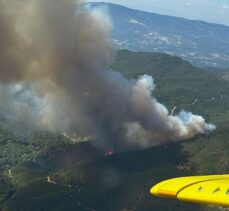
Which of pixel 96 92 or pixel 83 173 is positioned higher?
pixel 96 92

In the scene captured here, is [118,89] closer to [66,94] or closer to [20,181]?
[66,94]

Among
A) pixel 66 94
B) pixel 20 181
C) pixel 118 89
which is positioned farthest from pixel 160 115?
pixel 20 181

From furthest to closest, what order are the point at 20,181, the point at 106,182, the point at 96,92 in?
the point at 20,181 → the point at 106,182 → the point at 96,92

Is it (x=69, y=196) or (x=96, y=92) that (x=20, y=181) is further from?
(x=96, y=92)

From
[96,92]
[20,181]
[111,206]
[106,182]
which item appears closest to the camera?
[96,92]

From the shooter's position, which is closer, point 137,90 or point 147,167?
point 137,90

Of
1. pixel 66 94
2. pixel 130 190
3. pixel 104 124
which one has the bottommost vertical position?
pixel 130 190
